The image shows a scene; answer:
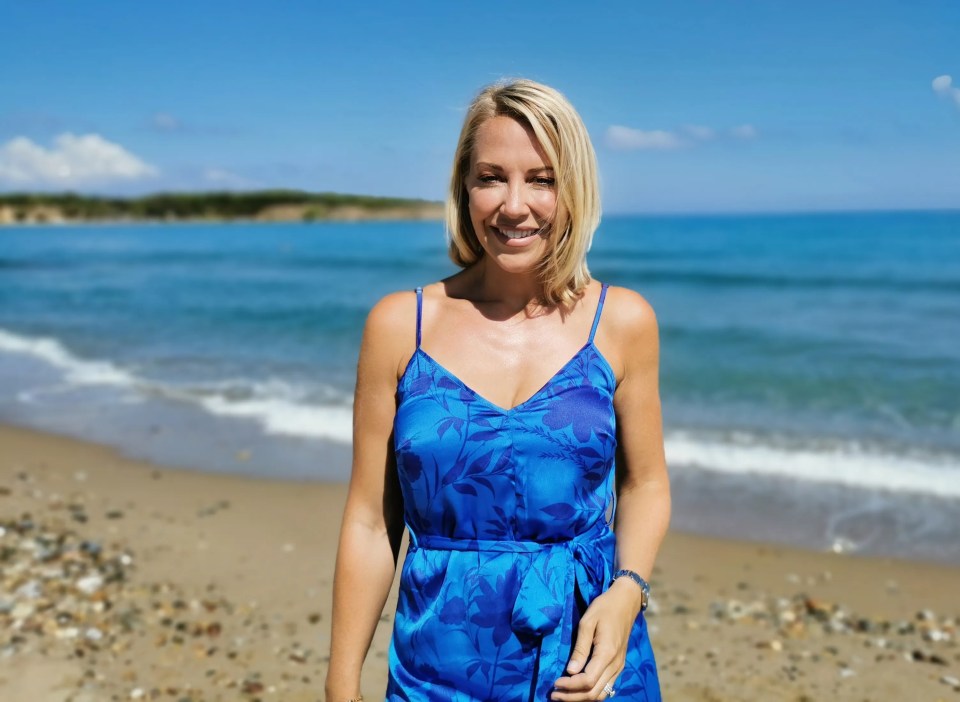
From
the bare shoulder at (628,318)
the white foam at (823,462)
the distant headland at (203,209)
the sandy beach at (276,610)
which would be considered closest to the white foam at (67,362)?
the sandy beach at (276,610)

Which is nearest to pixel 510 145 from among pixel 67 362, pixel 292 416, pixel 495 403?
pixel 495 403

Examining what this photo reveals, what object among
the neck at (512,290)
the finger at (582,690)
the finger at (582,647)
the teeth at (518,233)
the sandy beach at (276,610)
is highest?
the teeth at (518,233)

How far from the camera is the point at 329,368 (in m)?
16.6

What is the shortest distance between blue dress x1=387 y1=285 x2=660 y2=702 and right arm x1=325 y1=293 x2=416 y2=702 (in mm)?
102

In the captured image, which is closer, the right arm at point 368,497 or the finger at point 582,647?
the finger at point 582,647

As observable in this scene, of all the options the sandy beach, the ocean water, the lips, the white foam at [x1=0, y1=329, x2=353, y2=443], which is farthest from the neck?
the white foam at [x1=0, y1=329, x2=353, y2=443]

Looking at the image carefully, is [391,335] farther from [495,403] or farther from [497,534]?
[497,534]

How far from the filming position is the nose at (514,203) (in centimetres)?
225

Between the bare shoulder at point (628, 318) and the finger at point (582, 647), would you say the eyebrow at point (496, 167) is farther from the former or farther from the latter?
the finger at point (582, 647)

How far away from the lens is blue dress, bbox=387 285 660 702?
2.19 meters

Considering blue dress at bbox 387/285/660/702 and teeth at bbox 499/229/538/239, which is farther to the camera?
teeth at bbox 499/229/538/239

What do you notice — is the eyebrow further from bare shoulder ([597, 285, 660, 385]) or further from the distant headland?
the distant headland

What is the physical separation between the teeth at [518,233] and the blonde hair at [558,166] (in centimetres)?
6

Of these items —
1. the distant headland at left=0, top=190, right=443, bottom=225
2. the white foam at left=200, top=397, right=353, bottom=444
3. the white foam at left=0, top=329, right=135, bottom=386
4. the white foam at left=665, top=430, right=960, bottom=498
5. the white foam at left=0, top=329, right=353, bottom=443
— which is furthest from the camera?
the distant headland at left=0, top=190, right=443, bottom=225
